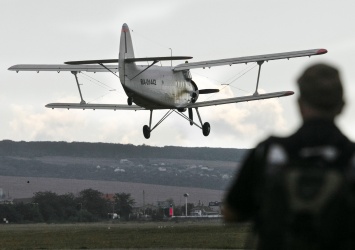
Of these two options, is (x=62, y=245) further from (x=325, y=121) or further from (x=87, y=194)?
(x=87, y=194)

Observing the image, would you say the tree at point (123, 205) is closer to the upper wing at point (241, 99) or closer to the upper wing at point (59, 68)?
the upper wing at point (59, 68)

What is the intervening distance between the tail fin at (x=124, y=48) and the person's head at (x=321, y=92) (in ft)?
154

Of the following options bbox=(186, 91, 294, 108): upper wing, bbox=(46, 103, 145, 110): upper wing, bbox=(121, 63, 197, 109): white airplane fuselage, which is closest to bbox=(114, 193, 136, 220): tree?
bbox=(46, 103, 145, 110): upper wing

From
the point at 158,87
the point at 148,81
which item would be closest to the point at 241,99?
the point at 158,87

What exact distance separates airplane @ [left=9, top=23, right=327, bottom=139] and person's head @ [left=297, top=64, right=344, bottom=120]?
146 feet

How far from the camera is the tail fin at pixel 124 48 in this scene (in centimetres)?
5278

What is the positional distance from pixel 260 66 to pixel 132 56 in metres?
6.57

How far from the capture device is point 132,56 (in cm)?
5606

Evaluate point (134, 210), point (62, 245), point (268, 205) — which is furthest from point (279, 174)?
point (134, 210)

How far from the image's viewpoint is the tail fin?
52.8 metres

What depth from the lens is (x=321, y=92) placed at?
5.08 metres

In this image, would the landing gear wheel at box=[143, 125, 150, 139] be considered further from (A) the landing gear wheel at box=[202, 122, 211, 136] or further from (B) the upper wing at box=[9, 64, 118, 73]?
(B) the upper wing at box=[9, 64, 118, 73]

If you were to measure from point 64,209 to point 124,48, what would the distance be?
2474 inches

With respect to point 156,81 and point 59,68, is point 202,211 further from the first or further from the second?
point 156,81
